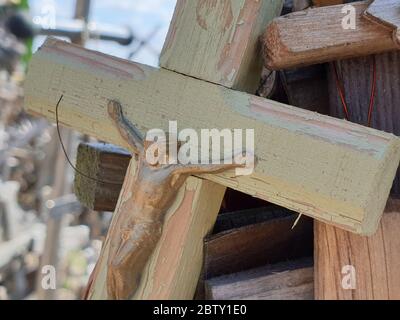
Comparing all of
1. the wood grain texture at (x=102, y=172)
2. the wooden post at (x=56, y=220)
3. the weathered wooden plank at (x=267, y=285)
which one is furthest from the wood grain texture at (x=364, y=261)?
the wooden post at (x=56, y=220)

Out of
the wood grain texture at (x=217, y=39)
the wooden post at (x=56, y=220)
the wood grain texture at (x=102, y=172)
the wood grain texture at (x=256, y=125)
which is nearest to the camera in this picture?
the wood grain texture at (x=256, y=125)

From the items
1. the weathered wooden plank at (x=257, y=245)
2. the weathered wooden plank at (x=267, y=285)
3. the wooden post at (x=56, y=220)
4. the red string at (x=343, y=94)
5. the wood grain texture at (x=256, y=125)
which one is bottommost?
the weathered wooden plank at (x=267, y=285)

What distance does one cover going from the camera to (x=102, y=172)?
114cm

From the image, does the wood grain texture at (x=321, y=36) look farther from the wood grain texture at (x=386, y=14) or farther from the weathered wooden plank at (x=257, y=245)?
the weathered wooden plank at (x=257, y=245)

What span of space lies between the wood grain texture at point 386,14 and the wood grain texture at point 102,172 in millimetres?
498

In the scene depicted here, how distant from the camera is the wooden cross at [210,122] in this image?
2.59 ft

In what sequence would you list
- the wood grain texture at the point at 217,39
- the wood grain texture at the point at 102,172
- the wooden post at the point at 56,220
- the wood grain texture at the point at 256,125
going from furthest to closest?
the wooden post at the point at 56,220, the wood grain texture at the point at 102,172, the wood grain texture at the point at 217,39, the wood grain texture at the point at 256,125

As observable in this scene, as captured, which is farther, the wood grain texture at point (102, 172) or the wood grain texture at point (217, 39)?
the wood grain texture at point (102, 172)

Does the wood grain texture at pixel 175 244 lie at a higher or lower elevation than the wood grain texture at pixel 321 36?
lower

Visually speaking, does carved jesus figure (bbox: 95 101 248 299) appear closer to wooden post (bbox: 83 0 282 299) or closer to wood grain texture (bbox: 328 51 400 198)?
wooden post (bbox: 83 0 282 299)

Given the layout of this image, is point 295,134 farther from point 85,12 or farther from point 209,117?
point 85,12

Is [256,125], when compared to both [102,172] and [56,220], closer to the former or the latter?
[102,172]

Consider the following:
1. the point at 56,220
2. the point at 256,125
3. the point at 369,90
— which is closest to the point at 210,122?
the point at 256,125
